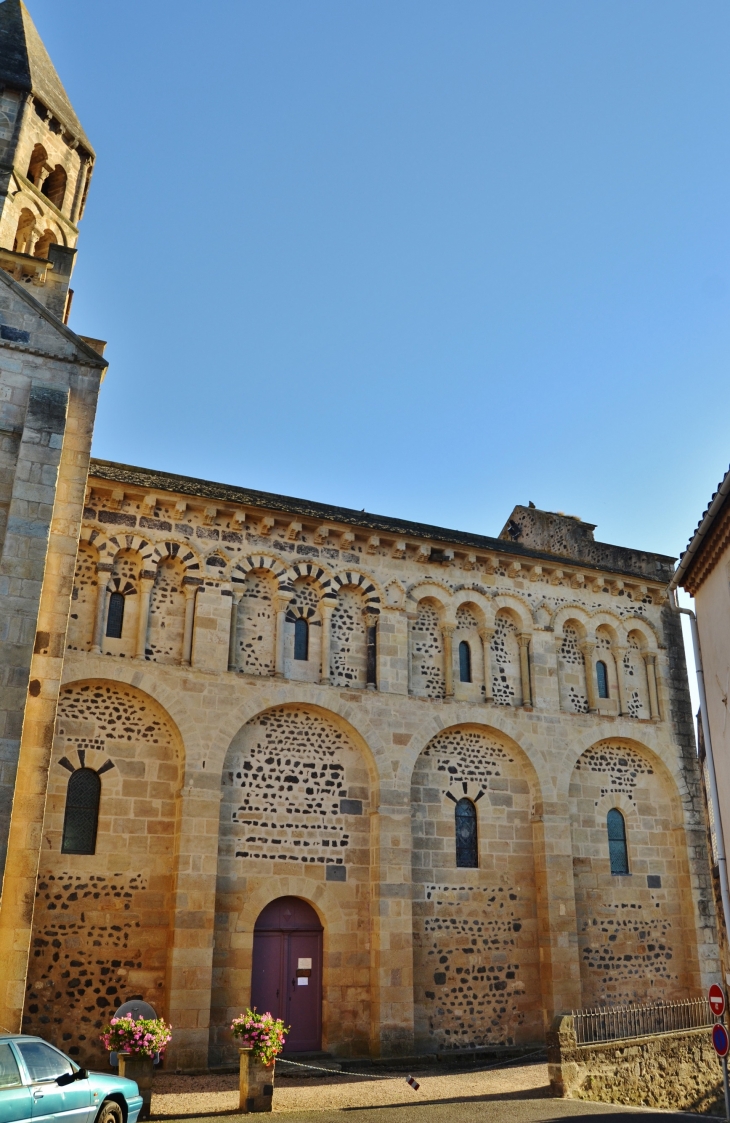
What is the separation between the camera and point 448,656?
61.8ft

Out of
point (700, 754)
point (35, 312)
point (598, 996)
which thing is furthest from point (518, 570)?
point (35, 312)

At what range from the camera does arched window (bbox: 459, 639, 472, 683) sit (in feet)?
62.8

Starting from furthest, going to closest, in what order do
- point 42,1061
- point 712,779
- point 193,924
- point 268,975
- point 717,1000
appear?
point 268,975
point 193,924
point 712,779
point 717,1000
point 42,1061

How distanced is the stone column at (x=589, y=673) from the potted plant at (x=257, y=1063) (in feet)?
34.4

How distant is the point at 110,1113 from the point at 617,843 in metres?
13.4

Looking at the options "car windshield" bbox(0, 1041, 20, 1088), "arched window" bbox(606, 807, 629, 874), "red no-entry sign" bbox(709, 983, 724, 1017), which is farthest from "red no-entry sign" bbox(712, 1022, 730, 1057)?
"arched window" bbox(606, 807, 629, 874)

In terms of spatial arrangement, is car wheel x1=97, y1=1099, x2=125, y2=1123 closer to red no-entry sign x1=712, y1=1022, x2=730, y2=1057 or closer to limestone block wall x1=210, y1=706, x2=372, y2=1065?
limestone block wall x1=210, y1=706, x2=372, y2=1065

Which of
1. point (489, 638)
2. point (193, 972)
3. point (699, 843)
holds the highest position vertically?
point (489, 638)

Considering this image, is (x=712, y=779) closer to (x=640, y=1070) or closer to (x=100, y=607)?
(x=640, y=1070)

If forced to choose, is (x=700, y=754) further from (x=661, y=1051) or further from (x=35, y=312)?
(x=35, y=312)

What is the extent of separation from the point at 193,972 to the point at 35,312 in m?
10.4

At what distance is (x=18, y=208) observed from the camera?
16.5 metres

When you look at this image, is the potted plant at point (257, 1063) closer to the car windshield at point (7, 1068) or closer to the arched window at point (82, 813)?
the arched window at point (82, 813)

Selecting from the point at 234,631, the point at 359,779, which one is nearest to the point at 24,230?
the point at 234,631
